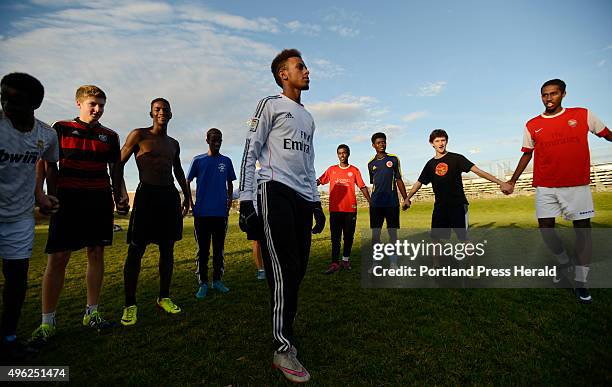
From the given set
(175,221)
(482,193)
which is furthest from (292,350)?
(482,193)

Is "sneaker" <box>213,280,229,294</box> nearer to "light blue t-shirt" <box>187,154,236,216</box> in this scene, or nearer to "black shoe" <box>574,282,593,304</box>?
"light blue t-shirt" <box>187,154,236,216</box>

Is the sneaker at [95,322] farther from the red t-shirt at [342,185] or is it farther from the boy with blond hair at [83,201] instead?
the red t-shirt at [342,185]

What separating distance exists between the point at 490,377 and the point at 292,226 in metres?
1.95

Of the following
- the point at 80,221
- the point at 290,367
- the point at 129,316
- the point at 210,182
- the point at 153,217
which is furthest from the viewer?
the point at 210,182

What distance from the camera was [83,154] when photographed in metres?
3.72

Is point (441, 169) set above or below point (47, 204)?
above

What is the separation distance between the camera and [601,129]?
454cm

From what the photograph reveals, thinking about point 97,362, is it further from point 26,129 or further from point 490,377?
point 490,377

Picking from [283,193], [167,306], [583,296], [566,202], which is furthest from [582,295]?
[167,306]

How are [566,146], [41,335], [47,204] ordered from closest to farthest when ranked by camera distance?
[47,204] < [41,335] < [566,146]

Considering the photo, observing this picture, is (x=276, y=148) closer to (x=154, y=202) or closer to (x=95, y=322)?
(x=154, y=202)

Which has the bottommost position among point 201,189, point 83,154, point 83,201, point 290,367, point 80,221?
point 290,367

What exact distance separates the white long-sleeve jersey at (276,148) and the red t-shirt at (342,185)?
12.4 ft

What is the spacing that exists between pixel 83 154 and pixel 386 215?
5.16 metres
